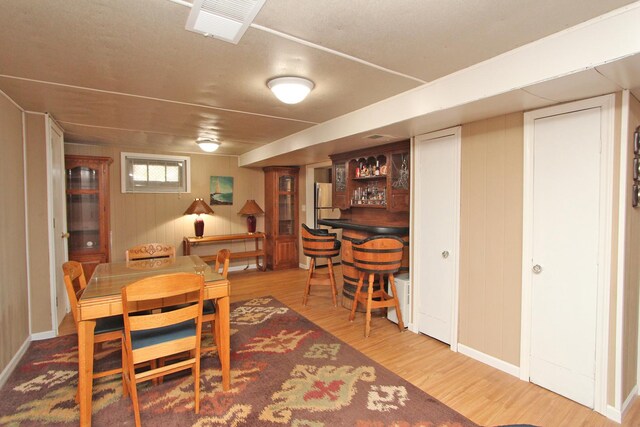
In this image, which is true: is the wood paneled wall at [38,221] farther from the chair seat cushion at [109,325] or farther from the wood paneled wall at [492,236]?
the wood paneled wall at [492,236]

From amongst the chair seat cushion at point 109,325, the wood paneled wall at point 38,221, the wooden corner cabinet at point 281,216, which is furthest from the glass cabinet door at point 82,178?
the chair seat cushion at point 109,325

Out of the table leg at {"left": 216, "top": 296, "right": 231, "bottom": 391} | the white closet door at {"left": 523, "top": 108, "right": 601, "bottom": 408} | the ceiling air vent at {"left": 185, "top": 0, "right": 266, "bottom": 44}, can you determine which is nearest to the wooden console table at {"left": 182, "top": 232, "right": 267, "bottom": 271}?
the table leg at {"left": 216, "top": 296, "right": 231, "bottom": 391}

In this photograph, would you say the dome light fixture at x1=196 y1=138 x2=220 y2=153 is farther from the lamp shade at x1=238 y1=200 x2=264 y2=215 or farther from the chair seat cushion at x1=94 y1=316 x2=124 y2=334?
the chair seat cushion at x1=94 y1=316 x2=124 y2=334

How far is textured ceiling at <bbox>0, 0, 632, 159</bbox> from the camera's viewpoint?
4.92 ft

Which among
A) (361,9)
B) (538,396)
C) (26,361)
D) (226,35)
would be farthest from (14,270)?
(538,396)

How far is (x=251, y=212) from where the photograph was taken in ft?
20.1

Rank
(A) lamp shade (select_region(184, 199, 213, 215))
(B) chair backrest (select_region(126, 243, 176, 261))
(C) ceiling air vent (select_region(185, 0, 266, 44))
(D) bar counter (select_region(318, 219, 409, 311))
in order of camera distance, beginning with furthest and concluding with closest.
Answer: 1. (A) lamp shade (select_region(184, 199, 213, 215))
2. (D) bar counter (select_region(318, 219, 409, 311))
3. (B) chair backrest (select_region(126, 243, 176, 261))
4. (C) ceiling air vent (select_region(185, 0, 266, 44))

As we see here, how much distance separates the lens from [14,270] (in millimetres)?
2742

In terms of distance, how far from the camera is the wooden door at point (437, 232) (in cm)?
297

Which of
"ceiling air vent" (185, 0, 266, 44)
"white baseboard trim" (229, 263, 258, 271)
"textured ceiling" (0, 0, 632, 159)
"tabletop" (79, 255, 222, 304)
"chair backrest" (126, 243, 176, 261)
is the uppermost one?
"textured ceiling" (0, 0, 632, 159)

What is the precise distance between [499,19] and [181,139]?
421cm

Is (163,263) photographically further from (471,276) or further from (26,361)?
(471,276)

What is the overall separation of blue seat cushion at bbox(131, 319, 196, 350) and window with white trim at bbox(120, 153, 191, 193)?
12.8 ft

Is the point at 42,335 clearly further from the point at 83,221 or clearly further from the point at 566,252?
the point at 566,252
